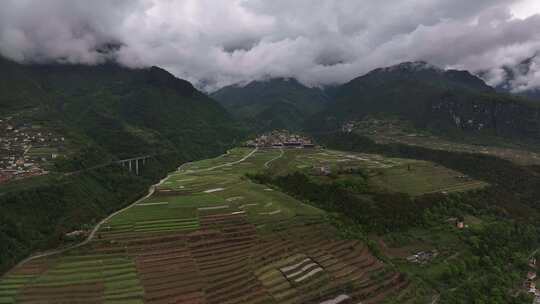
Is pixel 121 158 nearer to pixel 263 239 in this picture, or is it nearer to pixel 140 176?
pixel 140 176

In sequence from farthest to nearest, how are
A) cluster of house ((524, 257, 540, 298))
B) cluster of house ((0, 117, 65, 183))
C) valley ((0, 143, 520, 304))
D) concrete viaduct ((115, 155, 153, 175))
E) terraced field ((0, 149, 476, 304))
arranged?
concrete viaduct ((115, 155, 153, 175)) → cluster of house ((0, 117, 65, 183)) → cluster of house ((524, 257, 540, 298)) → valley ((0, 143, 520, 304)) → terraced field ((0, 149, 476, 304))

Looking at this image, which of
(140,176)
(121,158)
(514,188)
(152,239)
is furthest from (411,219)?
(121,158)

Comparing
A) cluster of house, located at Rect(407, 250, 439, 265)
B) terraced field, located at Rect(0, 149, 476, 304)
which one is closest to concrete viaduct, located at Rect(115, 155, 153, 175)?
terraced field, located at Rect(0, 149, 476, 304)

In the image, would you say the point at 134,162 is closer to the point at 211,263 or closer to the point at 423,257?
the point at 211,263

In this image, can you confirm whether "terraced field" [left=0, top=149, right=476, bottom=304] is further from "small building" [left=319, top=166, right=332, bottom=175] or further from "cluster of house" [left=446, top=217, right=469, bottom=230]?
"small building" [left=319, top=166, right=332, bottom=175]

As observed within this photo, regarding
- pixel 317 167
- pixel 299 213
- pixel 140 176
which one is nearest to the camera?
pixel 299 213

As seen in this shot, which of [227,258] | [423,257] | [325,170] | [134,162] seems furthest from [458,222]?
[134,162]

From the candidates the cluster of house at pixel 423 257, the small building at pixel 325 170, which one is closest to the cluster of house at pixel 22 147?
the small building at pixel 325 170
